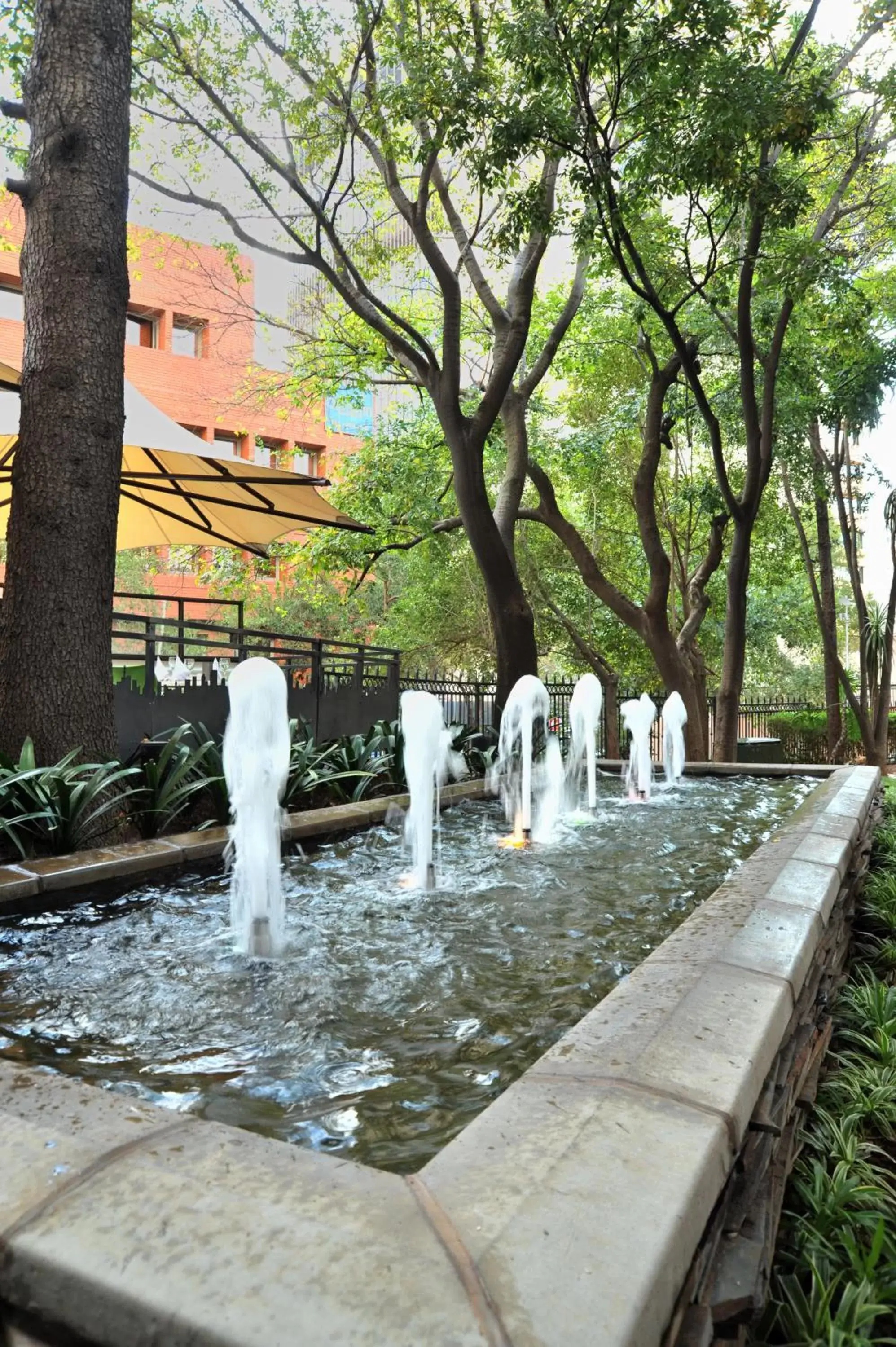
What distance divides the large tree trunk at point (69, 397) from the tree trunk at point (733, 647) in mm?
7398

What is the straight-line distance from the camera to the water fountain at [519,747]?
6781 millimetres

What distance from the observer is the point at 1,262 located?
2059 centimetres

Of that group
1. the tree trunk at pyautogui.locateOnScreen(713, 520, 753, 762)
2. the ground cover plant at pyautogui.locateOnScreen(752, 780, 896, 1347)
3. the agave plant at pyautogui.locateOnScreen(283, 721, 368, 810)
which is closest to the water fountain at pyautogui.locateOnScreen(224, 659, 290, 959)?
the agave plant at pyautogui.locateOnScreen(283, 721, 368, 810)

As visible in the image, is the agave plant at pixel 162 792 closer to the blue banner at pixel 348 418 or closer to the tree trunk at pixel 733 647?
the tree trunk at pixel 733 647

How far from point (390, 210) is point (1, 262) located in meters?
13.8

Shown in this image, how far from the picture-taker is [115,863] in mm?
3744

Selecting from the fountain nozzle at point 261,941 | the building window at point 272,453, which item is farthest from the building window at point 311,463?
the fountain nozzle at point 261,941

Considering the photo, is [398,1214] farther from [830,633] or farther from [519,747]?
[830,633]

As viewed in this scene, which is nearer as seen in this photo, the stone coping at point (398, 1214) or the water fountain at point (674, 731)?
the stone coping at point (398, 1214)

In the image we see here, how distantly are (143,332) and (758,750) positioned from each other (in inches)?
791

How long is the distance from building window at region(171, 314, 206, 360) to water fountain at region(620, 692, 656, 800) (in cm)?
2013

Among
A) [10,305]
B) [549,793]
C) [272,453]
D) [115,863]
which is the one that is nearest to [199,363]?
[10,305]

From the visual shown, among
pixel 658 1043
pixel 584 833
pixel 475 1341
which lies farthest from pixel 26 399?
pixel 475 1341

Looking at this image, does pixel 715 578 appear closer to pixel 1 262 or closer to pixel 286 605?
pixel 286 605
